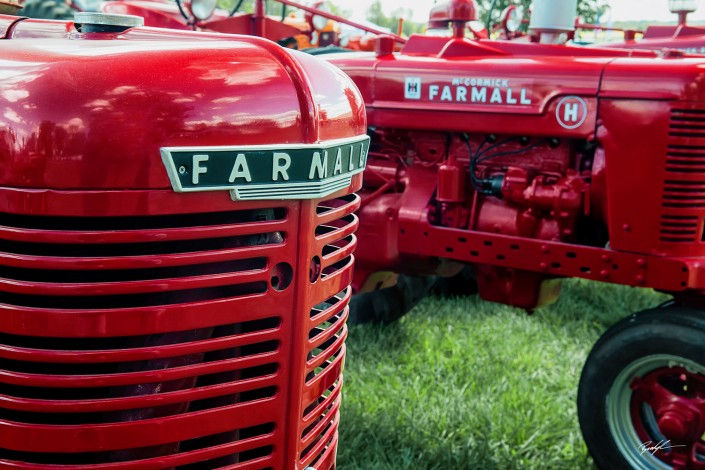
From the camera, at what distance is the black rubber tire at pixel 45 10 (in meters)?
4.29

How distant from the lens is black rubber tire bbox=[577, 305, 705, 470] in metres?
2.73

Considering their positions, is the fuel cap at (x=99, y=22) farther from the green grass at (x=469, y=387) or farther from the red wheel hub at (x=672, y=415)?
the red wheel hub at (x=672, y=415)

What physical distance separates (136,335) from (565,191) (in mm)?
2114

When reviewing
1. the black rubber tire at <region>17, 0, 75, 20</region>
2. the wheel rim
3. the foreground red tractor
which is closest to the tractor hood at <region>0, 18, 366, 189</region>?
the foreground red tractor

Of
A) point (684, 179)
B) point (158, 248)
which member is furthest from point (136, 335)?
point (684, 179)

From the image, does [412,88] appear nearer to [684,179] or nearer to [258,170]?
[684,179]

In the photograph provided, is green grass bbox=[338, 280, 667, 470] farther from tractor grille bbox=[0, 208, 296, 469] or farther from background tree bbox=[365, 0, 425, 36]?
background tree bbox=[365, 0, 425, 36]

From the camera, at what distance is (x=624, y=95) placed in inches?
113

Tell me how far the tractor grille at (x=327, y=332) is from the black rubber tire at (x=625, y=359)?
1.39 metres

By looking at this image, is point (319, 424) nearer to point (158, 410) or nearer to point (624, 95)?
point (158, 410)

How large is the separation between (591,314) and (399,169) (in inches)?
77.5

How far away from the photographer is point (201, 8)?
375 centimetres

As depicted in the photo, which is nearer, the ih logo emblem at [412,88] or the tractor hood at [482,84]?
the tractor hood at [482,84]

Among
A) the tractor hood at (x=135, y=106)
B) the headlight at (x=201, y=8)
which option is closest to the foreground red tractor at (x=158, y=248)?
the tractor hood at (x=135, y=106)
